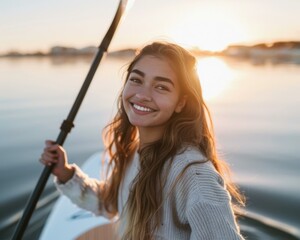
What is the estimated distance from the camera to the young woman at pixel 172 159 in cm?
170

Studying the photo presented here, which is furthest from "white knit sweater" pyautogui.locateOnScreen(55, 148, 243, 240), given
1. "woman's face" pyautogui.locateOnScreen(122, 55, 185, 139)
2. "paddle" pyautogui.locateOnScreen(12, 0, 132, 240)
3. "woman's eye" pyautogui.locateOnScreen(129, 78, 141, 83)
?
"paddle" pyautogui.locateOnScreen(12, 0, 132, 240)

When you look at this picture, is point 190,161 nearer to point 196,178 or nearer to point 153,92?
point 196,178

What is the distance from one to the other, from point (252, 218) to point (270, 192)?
2.75 feet

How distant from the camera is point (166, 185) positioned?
1.93 meters

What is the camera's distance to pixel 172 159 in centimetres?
194

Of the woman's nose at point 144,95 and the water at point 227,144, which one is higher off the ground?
the woman's nose at point 144,95

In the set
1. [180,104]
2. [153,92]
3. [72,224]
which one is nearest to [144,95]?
[153,92]

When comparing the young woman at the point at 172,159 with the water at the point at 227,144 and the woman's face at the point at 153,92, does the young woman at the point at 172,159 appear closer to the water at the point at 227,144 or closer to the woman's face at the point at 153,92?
the woman's face at the point at 153,92

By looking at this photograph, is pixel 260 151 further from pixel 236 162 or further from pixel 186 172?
pixel 186 172

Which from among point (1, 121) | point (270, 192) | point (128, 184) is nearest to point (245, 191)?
point (270, 192)

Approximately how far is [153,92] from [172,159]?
0.35 meters

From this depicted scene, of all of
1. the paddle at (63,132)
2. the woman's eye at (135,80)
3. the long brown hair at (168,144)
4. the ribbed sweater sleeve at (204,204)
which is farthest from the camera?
the paddle at (63,132)

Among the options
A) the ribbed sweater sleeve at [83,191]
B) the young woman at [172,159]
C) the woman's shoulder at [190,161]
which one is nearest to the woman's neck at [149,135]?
the young woman at [172,159]

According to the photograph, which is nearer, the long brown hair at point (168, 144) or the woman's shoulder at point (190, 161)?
the woman's shoulder at point (190, 161)
